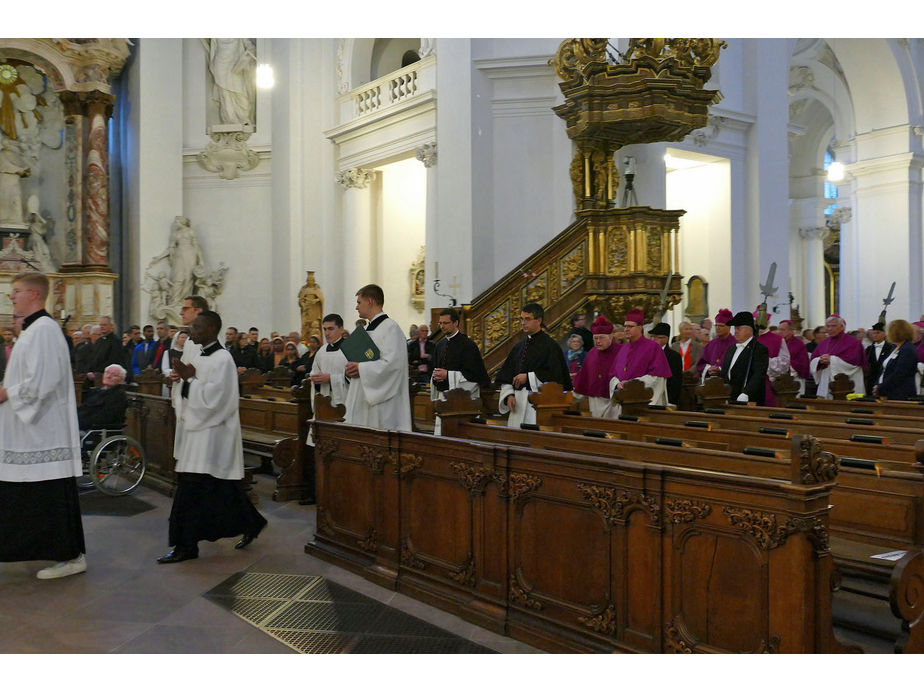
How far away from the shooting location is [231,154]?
64.7ft

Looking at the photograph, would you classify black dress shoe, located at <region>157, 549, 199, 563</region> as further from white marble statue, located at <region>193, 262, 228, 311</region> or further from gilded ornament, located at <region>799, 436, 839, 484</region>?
white marble statue, located at <region>193, 262, 228, 311</region>

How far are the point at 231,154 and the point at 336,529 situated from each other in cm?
1578

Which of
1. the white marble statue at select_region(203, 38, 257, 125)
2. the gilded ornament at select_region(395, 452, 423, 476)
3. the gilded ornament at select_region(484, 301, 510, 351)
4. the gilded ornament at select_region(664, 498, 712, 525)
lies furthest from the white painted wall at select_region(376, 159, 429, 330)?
the gilded ornament at select_region(664, 498, 712, 525)

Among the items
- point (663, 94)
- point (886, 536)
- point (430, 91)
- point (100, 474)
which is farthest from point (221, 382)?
point (430, 91)

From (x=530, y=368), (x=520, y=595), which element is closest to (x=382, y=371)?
(x=530, y=368)

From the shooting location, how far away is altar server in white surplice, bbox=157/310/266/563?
18.6ft

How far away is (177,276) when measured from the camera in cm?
1908

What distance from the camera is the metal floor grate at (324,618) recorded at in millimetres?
4137

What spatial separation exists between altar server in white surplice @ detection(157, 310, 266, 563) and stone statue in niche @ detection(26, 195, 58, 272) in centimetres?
1479

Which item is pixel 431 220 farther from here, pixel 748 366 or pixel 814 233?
pixel 814 233

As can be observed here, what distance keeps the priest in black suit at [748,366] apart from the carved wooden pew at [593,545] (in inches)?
149

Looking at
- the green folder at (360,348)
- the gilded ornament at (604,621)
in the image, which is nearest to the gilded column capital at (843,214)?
the green folder at (360,348)

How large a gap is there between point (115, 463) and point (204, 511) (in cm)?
294

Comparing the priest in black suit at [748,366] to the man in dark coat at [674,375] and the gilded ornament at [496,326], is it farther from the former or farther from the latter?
the gilded ornament at [496,326]
